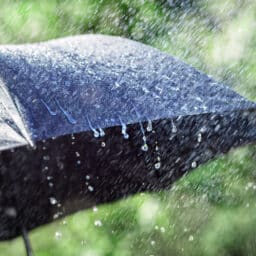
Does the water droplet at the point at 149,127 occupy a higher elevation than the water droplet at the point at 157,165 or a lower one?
higher

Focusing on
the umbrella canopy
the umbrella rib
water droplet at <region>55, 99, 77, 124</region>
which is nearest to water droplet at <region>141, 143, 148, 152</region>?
the umbrella canopy

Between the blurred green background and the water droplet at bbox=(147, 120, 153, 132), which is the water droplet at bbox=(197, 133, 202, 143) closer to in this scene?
the water droplet at bbox=(147, 120, 153, 132)

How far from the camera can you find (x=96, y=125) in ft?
6.31

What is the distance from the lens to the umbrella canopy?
6.09ft

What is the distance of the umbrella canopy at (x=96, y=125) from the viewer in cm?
186

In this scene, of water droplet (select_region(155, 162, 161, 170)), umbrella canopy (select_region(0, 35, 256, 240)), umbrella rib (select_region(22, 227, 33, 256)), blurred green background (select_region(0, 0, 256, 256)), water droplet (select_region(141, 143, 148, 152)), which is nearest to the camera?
umbrella canopy (select_region(0, 35, 256, 240))

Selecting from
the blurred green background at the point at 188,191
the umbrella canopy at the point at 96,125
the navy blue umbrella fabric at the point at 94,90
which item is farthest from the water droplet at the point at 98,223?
the navy blue umbrella fabric at the point at 94,90

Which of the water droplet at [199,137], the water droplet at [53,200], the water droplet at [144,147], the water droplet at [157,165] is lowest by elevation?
the water droplet at [53,200]

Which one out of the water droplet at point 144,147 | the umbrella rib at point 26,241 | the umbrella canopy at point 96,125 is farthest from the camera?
the water droplet at point 144,147

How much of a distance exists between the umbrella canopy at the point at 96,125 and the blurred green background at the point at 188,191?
3.44 metres

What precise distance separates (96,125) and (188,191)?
4.04 m

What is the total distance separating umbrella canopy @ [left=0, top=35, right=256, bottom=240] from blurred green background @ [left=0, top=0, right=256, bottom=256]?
344 centimetres

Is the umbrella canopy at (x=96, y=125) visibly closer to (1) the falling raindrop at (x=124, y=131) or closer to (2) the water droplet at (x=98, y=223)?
(1) the falling raindrop at (x=124, y=131)

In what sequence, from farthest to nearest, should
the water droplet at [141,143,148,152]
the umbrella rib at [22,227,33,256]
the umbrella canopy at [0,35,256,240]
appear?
the water droplet at [141,143,148,152]
the umbrella rib at [22,227,33,256]
the umbrella canopy at [0,35,256,240]
